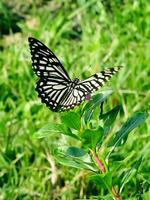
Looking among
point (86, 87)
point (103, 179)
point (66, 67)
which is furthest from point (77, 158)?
point (66, 67)

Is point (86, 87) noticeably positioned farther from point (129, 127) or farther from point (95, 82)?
point (129, 127)

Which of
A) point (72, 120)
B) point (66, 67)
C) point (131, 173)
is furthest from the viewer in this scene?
point (66, 67)

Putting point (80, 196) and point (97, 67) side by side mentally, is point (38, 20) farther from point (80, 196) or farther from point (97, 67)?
point (80, 196)

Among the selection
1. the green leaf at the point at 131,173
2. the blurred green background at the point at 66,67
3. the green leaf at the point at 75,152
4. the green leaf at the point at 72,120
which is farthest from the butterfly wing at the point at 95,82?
the blurred green background at the point at 66,67

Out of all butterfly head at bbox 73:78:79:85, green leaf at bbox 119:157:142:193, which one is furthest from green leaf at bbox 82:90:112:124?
green leaf at bbox 119:157:142:193

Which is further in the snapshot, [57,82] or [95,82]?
[57,82]

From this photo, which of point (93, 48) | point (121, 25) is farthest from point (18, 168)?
point (121, 25)
